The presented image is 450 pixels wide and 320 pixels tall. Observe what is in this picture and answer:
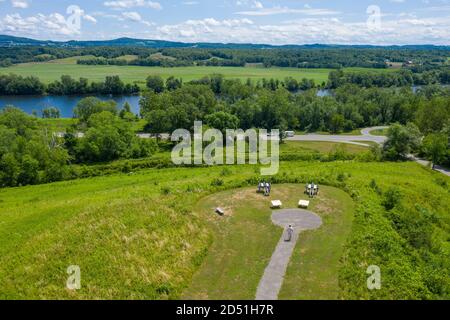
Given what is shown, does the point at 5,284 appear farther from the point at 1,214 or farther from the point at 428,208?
the point at 428,208

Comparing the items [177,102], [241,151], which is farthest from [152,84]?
[241,151]

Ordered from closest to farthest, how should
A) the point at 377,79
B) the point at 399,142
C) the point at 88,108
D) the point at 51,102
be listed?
the point at 399,142 → the point at 88,108 → the point at 51,102 → the point at 377,79

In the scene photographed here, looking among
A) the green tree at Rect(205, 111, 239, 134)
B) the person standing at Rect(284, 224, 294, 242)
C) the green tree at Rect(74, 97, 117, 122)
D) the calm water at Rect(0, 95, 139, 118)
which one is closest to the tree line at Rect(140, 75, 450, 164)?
the green tree at Rect(205, 111, 239, 134)

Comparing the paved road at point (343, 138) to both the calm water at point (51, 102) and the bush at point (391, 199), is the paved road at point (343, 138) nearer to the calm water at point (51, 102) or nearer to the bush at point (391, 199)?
the bush at point (391, 199)

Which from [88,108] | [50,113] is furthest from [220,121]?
[50,113]

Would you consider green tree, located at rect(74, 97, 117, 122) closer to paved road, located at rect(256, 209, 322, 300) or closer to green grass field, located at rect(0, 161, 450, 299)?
green grass field, located at rect(0, 161, 450, 299)

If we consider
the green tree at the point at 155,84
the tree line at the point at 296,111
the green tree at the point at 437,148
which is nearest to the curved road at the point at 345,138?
the tree line at the point at 296,111

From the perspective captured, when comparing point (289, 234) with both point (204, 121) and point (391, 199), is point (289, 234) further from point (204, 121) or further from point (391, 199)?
point (204, 121)

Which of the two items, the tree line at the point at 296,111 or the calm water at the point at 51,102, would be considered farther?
the calm water at the point at 51,102
